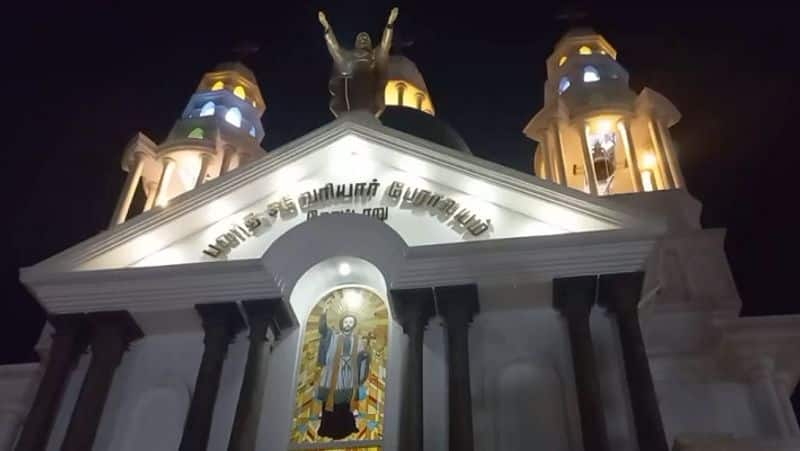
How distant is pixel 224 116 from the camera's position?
2588cm

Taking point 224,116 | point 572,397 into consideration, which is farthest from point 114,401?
point 224,116

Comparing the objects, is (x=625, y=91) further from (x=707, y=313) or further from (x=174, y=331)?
(x=174, y=331)

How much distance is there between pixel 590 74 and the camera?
24344 mm

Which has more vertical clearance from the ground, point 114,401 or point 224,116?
point 224,116

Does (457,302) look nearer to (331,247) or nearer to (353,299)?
(353,299)

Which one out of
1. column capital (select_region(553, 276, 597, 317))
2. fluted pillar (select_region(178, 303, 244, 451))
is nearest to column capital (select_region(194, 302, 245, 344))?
fluted pillar (select_region(178, 303, 244, 451))

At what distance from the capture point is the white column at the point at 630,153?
20172 mm

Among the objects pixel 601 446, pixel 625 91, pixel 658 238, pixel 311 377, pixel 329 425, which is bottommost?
pixel 601 446

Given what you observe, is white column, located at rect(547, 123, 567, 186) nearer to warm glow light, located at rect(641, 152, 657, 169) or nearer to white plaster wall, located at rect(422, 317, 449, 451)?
warm glow light, located at rect(641, 152, 657, 169)

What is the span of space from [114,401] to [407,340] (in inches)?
184

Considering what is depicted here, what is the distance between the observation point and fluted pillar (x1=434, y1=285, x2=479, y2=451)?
39.3ft

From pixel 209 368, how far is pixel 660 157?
12334 millimetres

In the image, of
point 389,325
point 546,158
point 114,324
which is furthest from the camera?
point 546,158

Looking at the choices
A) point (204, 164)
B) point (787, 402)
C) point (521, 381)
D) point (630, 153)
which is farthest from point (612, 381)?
point (204, 164)
